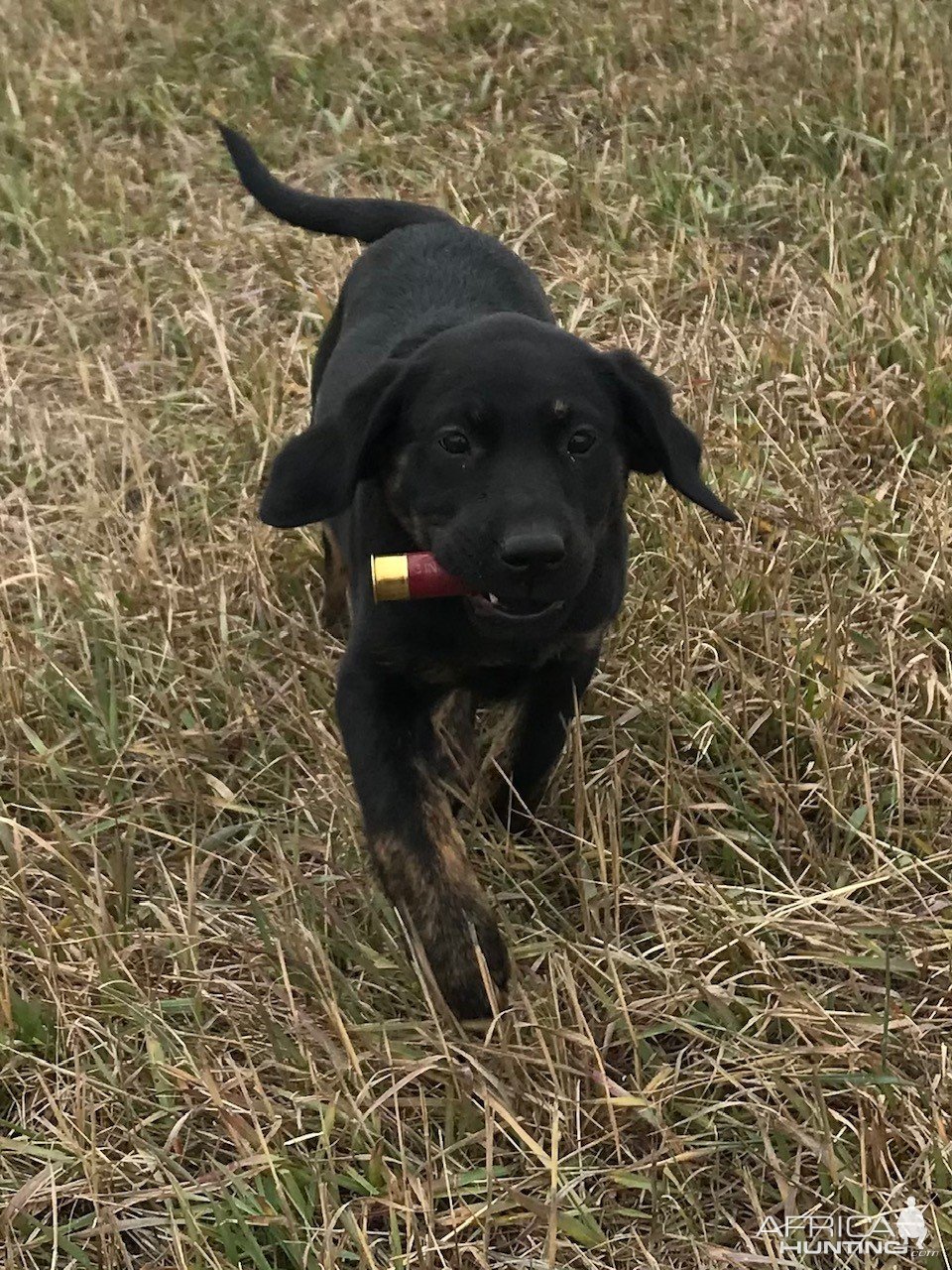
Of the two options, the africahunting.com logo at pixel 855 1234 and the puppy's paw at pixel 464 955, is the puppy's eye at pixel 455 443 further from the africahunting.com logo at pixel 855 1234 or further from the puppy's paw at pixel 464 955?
the africahunting.com logo at pixel 855 1234

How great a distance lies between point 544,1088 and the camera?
2.46 m

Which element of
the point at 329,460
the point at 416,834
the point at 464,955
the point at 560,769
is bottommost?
the point at 560,769

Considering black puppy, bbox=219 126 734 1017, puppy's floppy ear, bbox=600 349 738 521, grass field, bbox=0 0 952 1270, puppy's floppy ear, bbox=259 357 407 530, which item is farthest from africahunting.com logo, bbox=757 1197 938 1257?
puppy's floppy ear, bbox=259 357 407 530

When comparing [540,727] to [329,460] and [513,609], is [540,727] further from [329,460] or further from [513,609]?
[329,460]

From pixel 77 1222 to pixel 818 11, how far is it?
6264 millimetres

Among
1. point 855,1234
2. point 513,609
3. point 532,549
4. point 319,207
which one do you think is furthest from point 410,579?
point 319,207

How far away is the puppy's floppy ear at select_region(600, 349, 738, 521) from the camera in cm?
285

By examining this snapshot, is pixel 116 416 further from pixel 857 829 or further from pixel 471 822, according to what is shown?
pixel 857 829

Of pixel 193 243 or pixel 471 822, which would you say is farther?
pixel 193 243

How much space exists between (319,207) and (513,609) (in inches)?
78.8

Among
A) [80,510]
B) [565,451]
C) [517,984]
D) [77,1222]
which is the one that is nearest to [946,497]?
[565,451]

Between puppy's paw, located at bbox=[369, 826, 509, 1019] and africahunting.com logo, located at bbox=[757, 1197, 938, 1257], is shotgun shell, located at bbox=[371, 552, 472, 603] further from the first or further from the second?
africahunting.com logo, located at bbox=[757, 1197, 938, 1257]

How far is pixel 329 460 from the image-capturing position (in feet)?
8.89

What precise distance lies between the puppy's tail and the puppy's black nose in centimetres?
197
